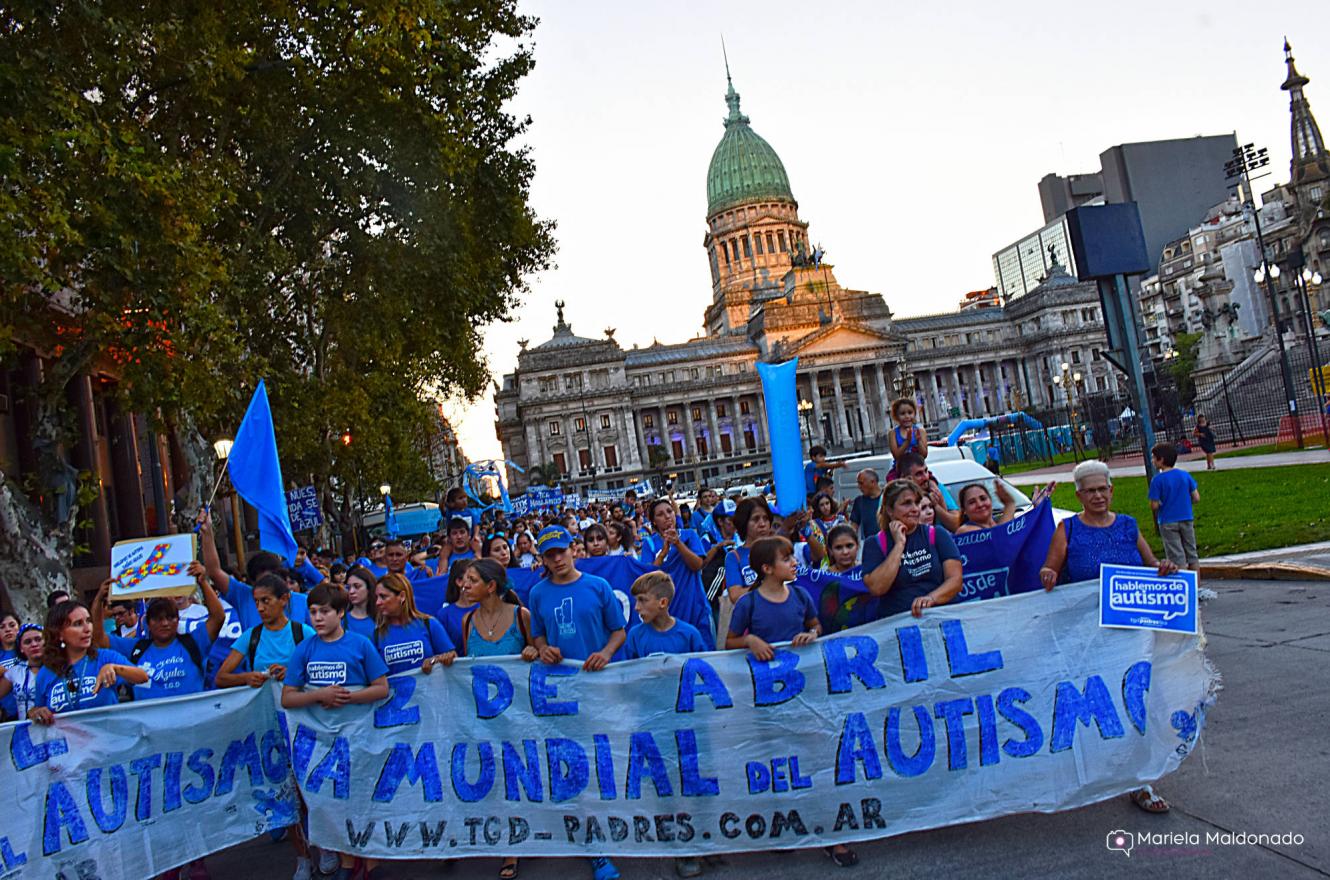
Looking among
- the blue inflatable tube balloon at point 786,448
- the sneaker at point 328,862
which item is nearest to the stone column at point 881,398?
the blue inflatable tube balloon at point 786,448

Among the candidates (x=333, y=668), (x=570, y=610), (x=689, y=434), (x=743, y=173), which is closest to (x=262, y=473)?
(x=333, y=668)

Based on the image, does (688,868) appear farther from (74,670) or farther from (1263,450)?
(1263,450)

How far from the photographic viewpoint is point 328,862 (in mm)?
6254

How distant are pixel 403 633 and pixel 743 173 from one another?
120 m

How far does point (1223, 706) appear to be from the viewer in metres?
6.96

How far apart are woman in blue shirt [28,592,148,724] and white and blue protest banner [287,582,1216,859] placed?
126 centimetres

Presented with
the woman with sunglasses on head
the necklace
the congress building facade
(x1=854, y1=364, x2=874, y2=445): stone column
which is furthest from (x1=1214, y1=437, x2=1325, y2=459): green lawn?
(x1=854, y1=364, x2=874, y2=445): stone column

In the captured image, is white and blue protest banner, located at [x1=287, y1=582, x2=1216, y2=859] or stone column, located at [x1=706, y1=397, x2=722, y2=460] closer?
white and blue protest banner, located at [x1=287, y1=582, x2=1216, y2=859]

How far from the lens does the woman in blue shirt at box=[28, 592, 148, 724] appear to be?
20.8ft

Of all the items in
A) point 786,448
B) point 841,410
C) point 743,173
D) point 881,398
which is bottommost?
point 786,448

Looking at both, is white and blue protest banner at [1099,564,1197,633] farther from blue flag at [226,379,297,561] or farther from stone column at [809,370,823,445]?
stone column at [809,370,823,445]

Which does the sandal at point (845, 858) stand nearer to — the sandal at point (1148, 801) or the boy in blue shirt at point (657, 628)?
the boy in blue shirt at point (657, 628)

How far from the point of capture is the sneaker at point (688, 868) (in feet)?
18.0

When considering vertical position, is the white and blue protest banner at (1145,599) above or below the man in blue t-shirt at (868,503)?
below
